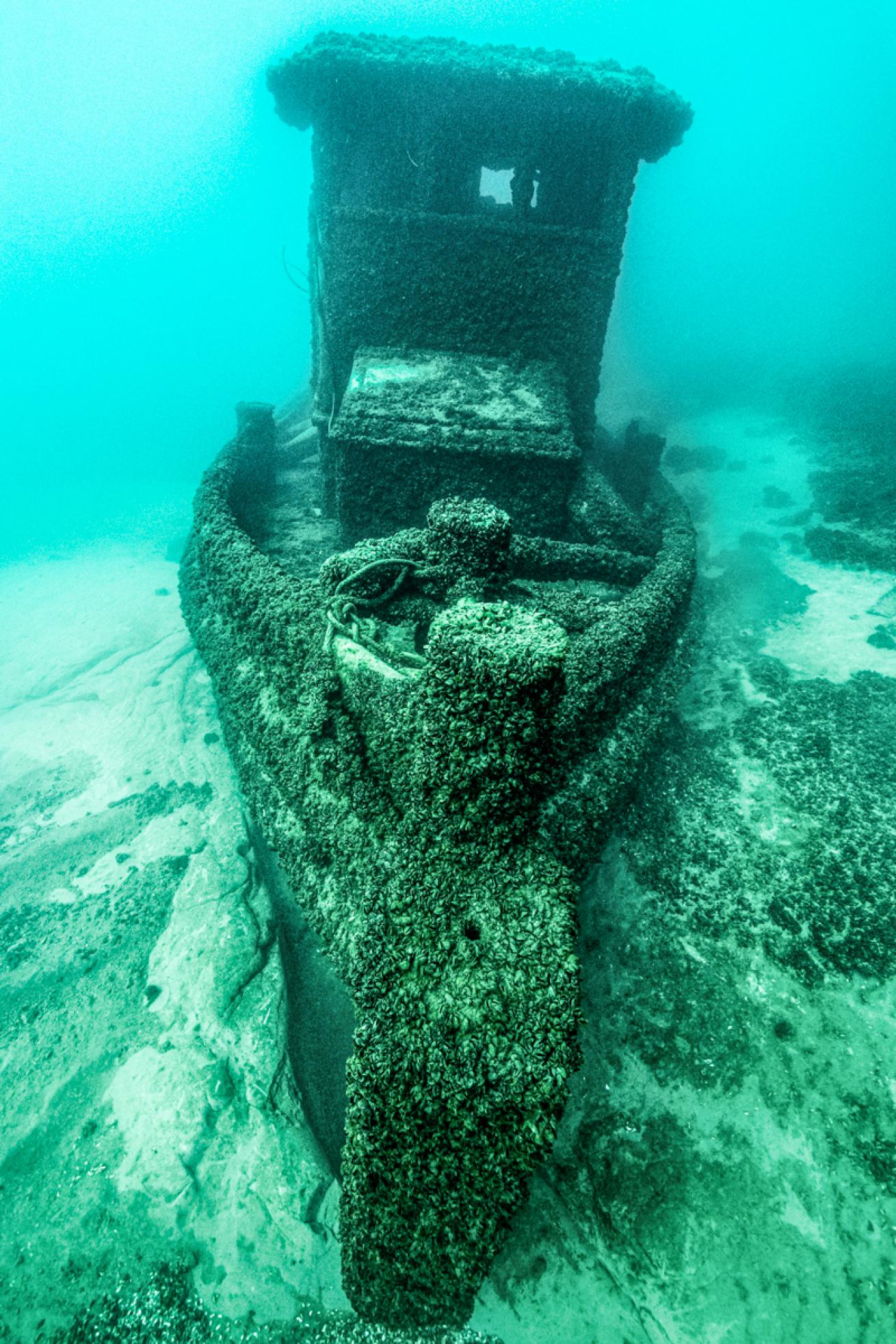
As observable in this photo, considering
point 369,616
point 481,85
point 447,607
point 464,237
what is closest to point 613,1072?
point 447,607

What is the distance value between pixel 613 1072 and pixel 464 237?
8839 millimetres

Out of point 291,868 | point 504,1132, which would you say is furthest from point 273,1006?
point 504,1132

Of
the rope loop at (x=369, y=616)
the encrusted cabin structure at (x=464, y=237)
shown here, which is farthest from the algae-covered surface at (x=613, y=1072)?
the encrusted cabin structure at (x=464, y=237)

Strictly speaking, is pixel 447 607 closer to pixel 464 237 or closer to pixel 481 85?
pixel 464 237

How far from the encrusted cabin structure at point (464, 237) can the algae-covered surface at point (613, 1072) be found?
3693 mm

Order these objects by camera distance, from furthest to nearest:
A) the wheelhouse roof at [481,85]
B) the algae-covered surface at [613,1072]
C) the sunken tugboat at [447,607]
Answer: the wheelhouse roof at [481,85]
the algae-covered surface at [613,1072]
the sunken tugboat at [447,607]

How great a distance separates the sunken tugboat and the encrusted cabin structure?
4 cm

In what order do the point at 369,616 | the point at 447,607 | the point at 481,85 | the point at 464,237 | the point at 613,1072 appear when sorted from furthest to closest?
the point at 464,237 < the point at 481,85 < the point at 369,616 < the point at 447,607 < the point at 613,1072

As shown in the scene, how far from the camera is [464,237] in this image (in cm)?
724

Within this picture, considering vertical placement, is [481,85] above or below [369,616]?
above

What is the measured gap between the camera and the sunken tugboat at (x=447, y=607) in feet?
7.87

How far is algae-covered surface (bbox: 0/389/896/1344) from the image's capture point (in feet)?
9.86

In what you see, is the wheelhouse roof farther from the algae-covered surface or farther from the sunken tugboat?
the algae-covered surface

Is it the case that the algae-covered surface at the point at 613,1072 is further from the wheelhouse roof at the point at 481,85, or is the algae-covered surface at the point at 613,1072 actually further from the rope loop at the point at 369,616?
the wheelhouse roof at the point at 481,85
